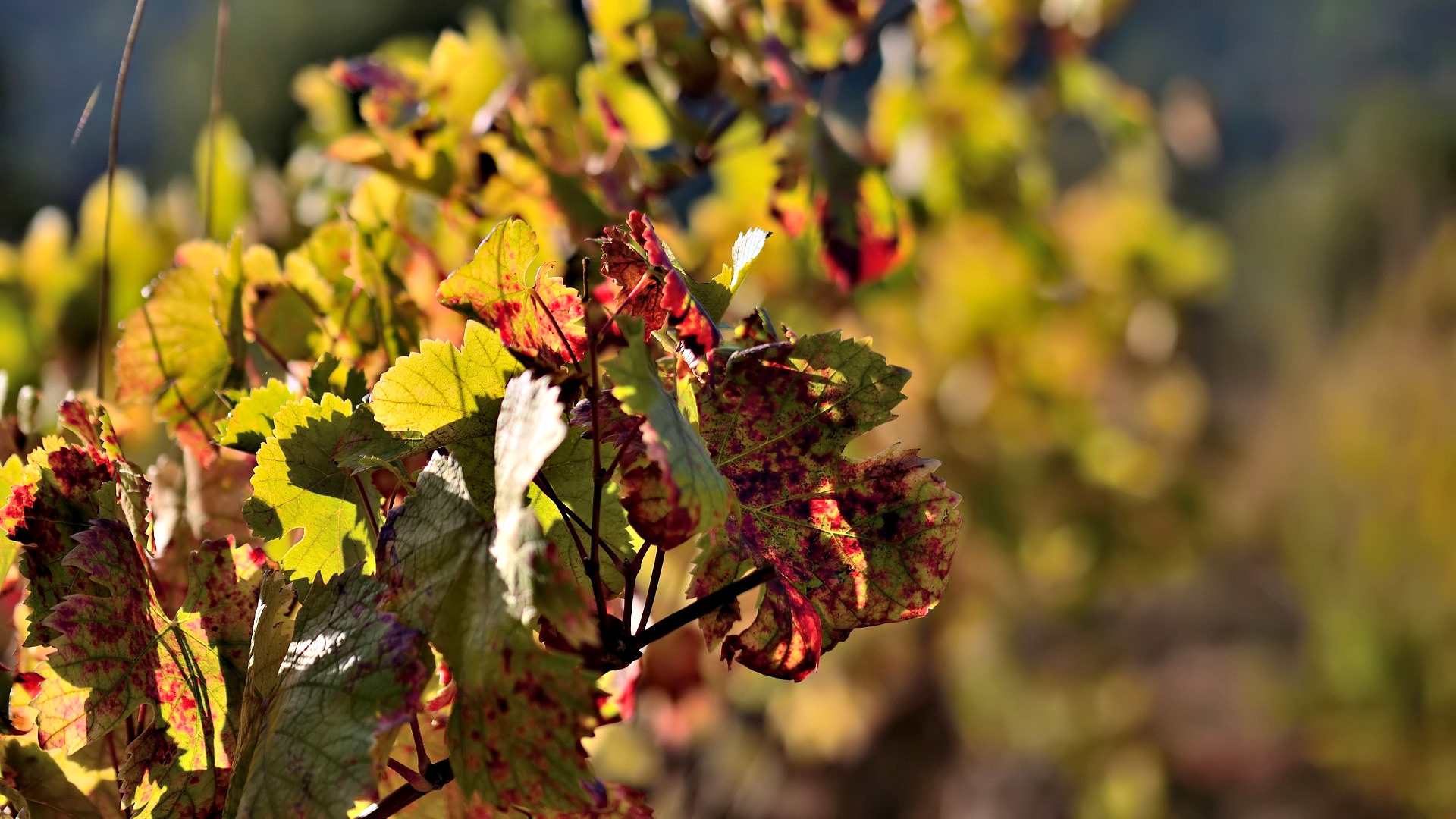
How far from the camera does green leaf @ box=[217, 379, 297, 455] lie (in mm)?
394

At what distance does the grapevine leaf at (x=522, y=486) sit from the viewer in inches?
10.7

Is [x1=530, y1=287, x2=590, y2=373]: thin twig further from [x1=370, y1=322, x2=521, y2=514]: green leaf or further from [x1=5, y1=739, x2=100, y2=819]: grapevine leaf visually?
[x1=5, y1=739, x2=100, y2=819]: grapevine leaf

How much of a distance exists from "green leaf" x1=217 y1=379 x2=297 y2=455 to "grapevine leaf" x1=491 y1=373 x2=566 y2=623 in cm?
14

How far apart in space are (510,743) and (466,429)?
0.09 m

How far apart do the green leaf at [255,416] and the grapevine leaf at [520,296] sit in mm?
92

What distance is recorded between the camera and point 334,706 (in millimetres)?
296

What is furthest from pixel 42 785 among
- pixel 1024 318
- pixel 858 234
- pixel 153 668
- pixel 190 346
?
pixel 1024 318

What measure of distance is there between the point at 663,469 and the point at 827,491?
0.10 metres

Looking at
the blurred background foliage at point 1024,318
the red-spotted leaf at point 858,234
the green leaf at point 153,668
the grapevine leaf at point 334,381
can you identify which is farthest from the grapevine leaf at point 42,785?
the red-spotted leaf at point 858,234

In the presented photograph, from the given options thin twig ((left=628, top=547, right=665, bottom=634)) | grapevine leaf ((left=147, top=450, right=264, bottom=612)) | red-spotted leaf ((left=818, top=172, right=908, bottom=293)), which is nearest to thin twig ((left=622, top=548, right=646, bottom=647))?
thin twig ((left=628, top=547, right=665, bottom=634))

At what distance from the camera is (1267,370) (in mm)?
4777

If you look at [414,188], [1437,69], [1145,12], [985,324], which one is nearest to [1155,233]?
[985,324]

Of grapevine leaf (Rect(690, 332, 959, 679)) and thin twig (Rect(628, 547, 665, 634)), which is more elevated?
grapevine leaf (Rect(690, 332, 959, 679))

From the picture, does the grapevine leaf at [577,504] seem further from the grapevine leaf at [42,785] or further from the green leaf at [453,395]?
the grapevine leaf at [42,785]
